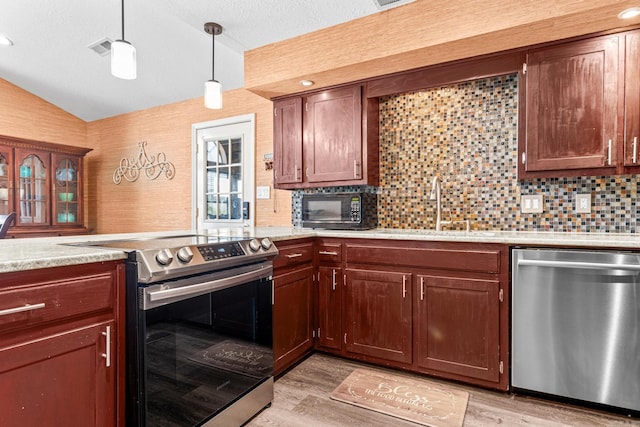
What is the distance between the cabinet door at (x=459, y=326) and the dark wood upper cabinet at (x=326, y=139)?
1058 millimetres

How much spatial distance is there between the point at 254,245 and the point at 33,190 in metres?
4.59

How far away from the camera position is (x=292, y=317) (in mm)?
2332

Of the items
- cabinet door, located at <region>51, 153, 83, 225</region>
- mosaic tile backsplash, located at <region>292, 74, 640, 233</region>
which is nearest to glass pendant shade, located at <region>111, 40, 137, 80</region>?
mosaic tile backsplash, located at <region>292, 74, 640, 233</region>

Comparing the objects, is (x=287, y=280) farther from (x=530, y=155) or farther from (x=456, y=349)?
(x=530, y=155)

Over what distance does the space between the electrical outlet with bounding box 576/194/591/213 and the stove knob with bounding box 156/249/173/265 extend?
2.50 metres

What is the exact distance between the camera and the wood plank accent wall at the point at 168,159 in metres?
3.76

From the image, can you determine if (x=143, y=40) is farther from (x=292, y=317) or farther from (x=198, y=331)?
(x=198, y=331)

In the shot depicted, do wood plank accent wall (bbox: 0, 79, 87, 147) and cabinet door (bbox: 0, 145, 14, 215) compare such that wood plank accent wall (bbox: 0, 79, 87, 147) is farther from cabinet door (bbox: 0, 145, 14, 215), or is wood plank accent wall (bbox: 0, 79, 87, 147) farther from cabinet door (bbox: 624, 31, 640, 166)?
cabinet door (bbox: 624, 31, 640, 166)

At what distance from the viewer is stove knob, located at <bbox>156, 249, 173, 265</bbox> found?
1.36 m

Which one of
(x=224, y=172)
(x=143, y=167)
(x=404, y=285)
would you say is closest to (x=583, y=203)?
(x=404, y=285)

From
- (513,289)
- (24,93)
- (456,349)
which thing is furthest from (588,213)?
(24,93)

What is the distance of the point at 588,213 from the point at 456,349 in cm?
127

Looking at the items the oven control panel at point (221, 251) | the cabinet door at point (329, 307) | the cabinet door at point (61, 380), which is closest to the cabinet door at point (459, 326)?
the cabinet door at point (329, 307)

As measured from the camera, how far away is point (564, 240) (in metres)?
1.88
